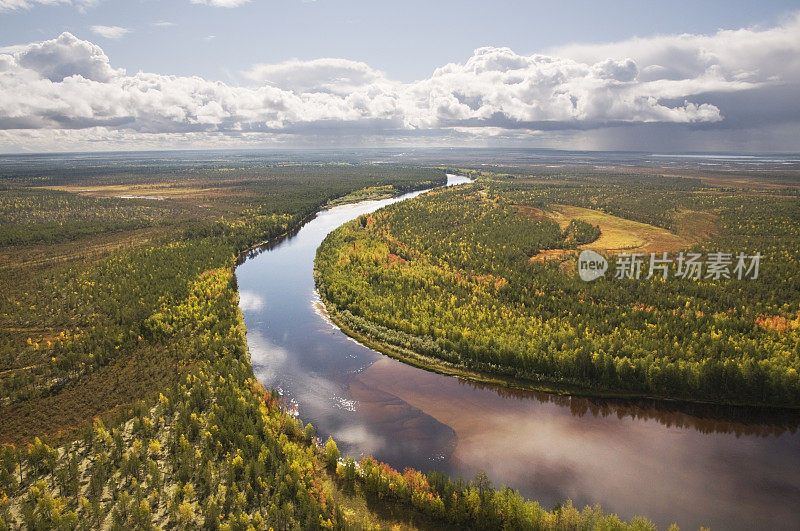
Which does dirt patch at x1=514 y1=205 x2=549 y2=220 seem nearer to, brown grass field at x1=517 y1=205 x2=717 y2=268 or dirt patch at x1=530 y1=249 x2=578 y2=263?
brown grass field at x1=517 y1=205 x2=717 y2=268

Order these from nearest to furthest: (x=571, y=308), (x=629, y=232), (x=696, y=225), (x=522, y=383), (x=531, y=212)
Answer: (x=522, y=383)
(x=571, y=308)
(x=629, y=232)
(x=696, y=225)
(x=531, y=212)

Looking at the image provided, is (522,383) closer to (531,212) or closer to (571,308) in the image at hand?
(571,308)

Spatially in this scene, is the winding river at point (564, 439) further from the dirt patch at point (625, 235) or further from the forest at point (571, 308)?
the dirt patch at point (625, 235)

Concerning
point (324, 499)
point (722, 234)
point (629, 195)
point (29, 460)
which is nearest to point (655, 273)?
point (722, 234)

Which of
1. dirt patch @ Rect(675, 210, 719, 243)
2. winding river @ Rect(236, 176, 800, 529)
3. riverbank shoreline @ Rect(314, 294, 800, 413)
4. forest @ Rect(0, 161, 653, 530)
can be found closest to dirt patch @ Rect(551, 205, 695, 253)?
dirt patch @ Rect(675, 210, 719, 243)

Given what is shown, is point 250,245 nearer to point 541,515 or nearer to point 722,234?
point 541,515

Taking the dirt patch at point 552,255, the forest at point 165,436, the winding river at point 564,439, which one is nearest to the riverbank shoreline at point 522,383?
the winding river at point 564,439

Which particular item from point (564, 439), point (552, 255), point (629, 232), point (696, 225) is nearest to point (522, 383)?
point (564, 439)
